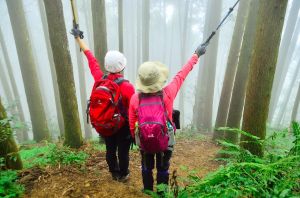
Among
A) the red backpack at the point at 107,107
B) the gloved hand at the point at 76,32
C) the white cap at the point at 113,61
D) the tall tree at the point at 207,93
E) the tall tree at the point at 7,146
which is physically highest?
the gloved hand at the point at 76,32

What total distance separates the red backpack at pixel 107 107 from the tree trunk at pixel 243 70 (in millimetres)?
4415

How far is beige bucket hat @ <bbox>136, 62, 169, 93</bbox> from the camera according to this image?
3.40 metres

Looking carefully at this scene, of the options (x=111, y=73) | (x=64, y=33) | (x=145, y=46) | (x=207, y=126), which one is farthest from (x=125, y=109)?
(x=145, y=46)

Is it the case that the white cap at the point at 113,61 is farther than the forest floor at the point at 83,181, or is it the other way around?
the white cap at the point at 113,61

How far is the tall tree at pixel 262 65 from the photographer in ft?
13.0

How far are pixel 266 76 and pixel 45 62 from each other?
170ft

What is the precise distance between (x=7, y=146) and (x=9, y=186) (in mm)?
645

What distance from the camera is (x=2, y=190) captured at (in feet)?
11.0

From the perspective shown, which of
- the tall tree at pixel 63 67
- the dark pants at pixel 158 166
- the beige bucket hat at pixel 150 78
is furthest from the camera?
the tall tree at pixel 63 67

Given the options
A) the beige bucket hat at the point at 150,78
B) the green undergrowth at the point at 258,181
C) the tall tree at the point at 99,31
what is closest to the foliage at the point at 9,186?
the green undergrowth at the point at 258,181

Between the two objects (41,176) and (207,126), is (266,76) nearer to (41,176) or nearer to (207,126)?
(41,176)

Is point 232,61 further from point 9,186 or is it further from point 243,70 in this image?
point 9,186

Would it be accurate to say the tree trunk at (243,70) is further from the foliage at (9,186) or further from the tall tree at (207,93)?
the foliage at (9,186)

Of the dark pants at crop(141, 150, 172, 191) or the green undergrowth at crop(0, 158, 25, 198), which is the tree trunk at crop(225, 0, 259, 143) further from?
the green undergrowth at crop(0, 158, 25, 198)
